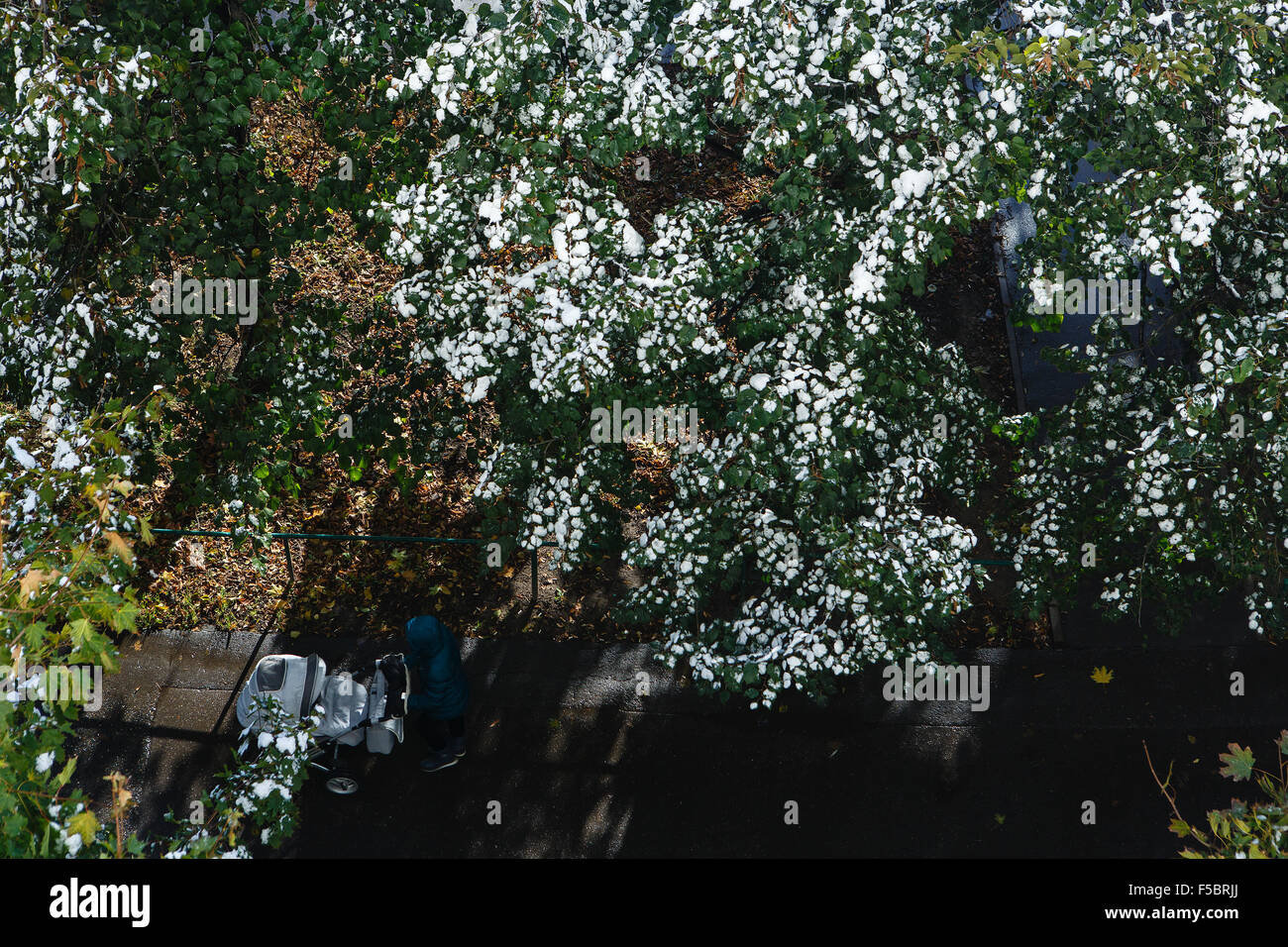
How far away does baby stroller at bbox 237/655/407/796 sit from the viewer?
7.07 meters

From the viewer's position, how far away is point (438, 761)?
7660mm

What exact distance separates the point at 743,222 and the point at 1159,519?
3.10m

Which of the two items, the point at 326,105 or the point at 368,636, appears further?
the point at 368,636

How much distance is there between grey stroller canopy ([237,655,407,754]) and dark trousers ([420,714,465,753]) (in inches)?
9.0

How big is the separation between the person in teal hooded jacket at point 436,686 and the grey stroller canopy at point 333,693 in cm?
15

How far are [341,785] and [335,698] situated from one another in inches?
31.3

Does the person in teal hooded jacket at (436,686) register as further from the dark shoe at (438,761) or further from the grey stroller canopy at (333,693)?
the grey stroller canopy at (333,693)

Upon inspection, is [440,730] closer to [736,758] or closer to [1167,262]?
[736,758]

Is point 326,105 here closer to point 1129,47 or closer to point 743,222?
point 743,222

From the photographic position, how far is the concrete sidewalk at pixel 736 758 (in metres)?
7.39

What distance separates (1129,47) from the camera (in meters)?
4.72

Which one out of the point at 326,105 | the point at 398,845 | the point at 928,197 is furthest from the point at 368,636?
the point at 928,197

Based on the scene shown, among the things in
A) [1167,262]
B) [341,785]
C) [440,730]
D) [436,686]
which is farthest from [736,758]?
[1167,262]

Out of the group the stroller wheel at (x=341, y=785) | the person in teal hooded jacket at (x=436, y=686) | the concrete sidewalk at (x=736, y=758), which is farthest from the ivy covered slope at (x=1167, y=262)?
the stroller wheel at (x=341, y=785)
